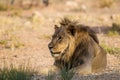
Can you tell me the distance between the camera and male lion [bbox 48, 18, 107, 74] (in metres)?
10.6

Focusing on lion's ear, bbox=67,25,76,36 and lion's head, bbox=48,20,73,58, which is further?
lion's ear, bbox=67,25,76,36

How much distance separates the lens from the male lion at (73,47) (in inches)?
416

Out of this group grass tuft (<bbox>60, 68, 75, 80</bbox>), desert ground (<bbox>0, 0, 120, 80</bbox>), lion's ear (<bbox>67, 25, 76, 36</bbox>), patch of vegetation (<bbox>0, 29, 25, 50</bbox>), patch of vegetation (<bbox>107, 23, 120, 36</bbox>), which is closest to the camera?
grass tuft (<bbox>60, 68, 75, 80</bbox>)

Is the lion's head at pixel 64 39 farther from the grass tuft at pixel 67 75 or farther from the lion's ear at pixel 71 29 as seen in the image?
the grass tuft at pixel 67 75

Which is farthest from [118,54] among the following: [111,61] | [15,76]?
[15,76]

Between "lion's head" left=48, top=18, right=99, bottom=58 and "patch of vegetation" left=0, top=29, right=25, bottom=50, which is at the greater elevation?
"lion's head" left=48, top=18, right=99, bottom=58

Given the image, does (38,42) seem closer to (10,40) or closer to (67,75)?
(10,40)

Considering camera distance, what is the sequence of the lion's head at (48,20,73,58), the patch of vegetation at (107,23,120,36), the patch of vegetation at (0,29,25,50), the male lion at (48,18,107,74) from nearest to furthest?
the lion's head at (48,20,73,58)
the male lion at (48,18,107,74)
the patch of vegetation at (0,29,25,50)
the patch of vegetation at (107,23,120,36)

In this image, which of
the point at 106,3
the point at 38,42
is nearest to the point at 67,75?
the point at 38,42

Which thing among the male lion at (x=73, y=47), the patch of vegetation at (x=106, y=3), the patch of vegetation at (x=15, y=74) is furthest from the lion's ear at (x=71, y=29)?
the patch of vegetation at (x=106, y=3)

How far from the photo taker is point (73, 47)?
10766 millimetres

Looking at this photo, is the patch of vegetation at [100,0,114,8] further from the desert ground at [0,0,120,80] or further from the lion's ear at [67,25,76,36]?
the lion's ear at [67,25,76,36]

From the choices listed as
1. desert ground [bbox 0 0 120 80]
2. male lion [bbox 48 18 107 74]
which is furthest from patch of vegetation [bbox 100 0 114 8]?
male lion [bbox 48 18 107 74]

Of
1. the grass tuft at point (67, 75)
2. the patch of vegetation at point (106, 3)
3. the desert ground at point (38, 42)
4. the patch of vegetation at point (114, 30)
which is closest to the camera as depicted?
the grass tuft at point (67, 75)
